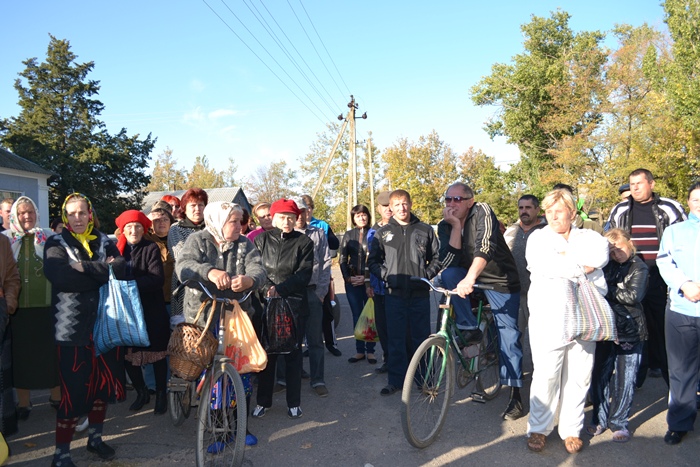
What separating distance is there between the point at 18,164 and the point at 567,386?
98.0 ft

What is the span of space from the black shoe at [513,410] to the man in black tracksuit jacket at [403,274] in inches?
40.7

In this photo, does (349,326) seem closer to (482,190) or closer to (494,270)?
(494,270)

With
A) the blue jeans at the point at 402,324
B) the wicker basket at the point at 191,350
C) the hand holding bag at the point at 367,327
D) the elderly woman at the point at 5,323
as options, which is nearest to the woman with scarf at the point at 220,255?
the wicker basket at the point at 191,350

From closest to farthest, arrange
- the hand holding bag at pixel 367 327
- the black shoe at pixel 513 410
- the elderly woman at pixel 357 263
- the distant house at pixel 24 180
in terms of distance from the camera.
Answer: the black shoe at pixel 513 410, the hand holding bag at pixel 367 327, the elderly woman at pixel 357 263, the distant house at pixel 24 180

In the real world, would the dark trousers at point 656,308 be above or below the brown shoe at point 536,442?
above

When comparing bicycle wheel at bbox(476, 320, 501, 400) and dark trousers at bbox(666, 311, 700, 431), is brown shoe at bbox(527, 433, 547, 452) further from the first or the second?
dark trousers at bbox(666, 311, 700, 431)

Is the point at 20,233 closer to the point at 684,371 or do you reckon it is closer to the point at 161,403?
the point at 161,403

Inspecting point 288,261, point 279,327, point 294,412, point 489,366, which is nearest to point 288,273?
point 288,261

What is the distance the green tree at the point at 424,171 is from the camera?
4131cm

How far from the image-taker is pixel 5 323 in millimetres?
3859

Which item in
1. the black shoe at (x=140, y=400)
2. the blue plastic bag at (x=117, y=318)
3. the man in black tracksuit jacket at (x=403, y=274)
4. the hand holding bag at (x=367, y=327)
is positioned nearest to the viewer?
the blue plastic bag at (x=117, y=318)

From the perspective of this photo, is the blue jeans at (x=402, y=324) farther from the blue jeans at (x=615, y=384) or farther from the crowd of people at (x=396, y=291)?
the blue jeans at (x=615, y=384)

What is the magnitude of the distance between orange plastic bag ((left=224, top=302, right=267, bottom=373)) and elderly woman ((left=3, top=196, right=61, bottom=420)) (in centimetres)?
177

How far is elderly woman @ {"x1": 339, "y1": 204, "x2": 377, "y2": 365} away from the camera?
21.2 feet
